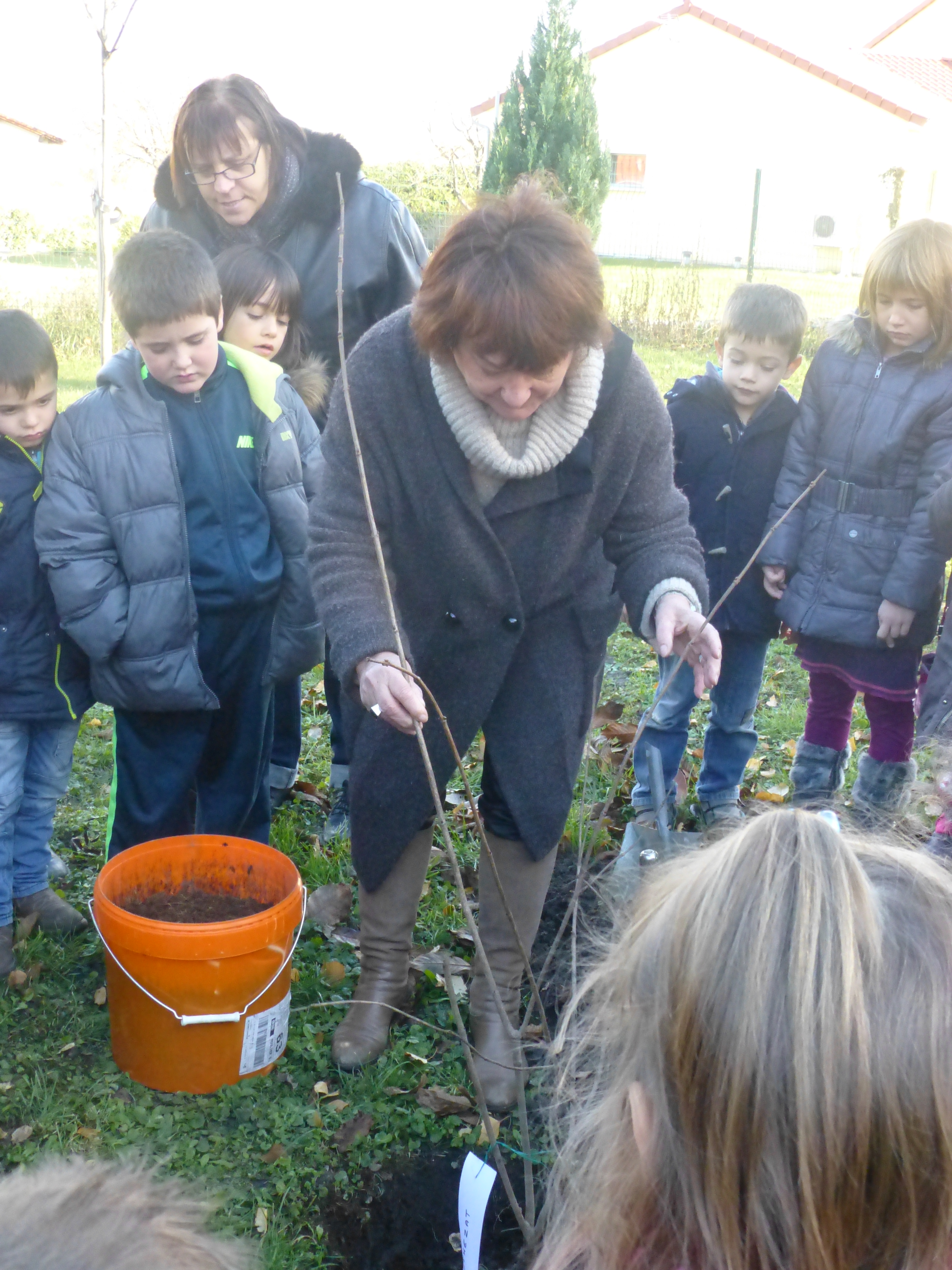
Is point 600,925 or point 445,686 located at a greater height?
point 445,686

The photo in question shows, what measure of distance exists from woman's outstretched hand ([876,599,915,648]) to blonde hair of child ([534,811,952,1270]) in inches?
90.1

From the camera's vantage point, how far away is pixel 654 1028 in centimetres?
103

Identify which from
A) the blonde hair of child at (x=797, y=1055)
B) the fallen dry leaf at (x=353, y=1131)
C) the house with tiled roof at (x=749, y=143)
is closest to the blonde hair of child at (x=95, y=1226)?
the blonde hair of child at (x=797, y=1055)

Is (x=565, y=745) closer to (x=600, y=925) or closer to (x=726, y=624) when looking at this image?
(x=600, y=925)

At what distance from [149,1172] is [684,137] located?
28.7 meters

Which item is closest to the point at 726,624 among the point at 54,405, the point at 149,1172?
the point at 54,405

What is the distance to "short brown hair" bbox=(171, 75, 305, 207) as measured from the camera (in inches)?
116

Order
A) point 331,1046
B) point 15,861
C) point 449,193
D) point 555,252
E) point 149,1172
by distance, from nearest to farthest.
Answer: point 149,1172
point 555,252
point 331,1046
point 15,861
point 449,193

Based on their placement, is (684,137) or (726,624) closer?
(726,624)

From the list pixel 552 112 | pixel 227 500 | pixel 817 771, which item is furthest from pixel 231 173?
pixel 552 112

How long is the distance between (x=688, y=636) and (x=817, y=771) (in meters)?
1.68

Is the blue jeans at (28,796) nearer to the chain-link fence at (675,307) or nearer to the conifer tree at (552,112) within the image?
the chain-link fence at (675,307)

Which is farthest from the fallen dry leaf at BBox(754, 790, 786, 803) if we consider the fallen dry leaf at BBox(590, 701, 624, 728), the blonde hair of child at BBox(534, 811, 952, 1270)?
the blonde hair of child at BBox(534, 811, 952, 1270)

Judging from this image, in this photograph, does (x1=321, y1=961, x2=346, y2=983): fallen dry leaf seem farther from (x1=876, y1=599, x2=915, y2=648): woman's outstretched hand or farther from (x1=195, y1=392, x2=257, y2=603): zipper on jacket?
(x1=876, y1=599, x2=915, y2=648): woman's outstretched hand
